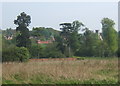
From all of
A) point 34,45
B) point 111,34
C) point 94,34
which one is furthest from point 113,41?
Result: point 34,45

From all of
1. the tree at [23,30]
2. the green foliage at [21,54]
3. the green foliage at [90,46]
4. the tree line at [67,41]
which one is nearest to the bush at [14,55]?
the green foliage at [21,54]

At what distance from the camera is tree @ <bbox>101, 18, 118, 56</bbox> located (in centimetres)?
3133

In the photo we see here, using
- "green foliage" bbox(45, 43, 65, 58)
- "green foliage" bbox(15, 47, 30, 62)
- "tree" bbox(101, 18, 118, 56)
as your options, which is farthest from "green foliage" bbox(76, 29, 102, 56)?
"green foliage" bbox(15, 47, 30, 62)

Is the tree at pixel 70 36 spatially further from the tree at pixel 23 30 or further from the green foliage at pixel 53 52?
the tree at pixel 23 30

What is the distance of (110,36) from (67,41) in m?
6.68

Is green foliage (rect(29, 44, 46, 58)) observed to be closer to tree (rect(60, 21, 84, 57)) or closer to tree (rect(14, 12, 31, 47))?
tree (rect(14, 12, 31, 47))

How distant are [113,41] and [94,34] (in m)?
3.64

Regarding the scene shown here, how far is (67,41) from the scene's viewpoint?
34031 millimetres

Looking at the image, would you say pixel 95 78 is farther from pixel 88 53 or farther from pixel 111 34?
pixel 111 34

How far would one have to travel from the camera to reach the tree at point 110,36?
31331 mm

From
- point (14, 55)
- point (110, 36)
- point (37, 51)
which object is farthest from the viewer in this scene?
point (110, 36)

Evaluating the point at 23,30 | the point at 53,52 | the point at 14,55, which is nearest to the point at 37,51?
the point at 53,52

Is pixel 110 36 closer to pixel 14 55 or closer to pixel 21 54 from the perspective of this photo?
pixel 21 54

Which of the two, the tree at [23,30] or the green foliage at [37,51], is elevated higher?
the tree at [23,30]
